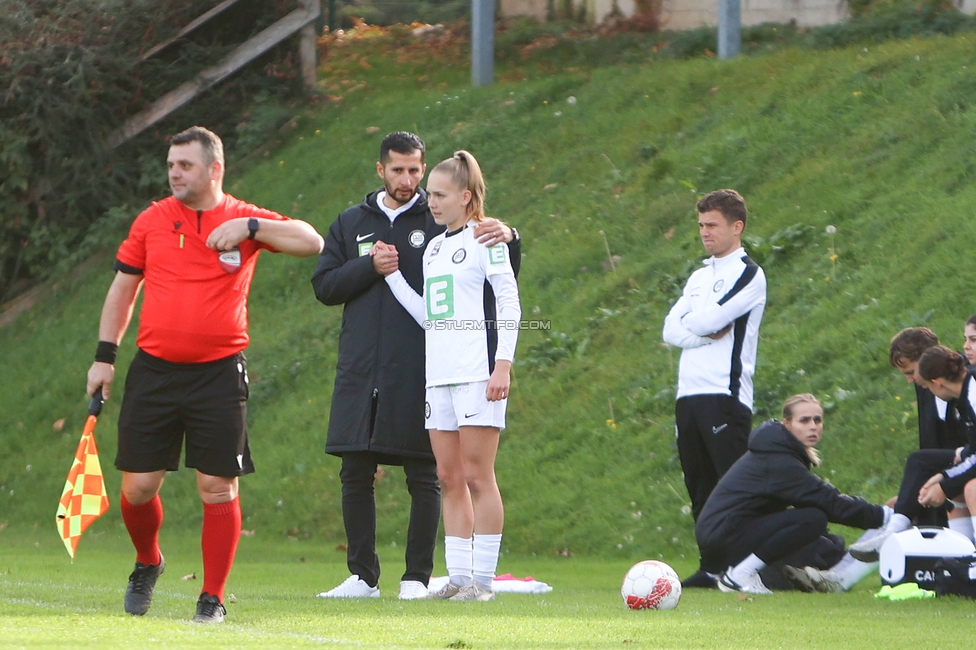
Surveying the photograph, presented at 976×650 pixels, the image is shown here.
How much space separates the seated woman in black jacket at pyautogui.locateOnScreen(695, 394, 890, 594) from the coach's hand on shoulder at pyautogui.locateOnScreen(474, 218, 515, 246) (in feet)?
6.62

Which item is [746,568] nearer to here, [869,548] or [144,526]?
[869,548]

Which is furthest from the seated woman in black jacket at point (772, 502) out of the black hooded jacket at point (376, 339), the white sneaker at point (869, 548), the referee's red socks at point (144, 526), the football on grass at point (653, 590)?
the referee's red socks at point (144, 526)

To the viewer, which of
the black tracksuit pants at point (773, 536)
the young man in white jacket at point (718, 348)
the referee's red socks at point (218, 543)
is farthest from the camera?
the young man in white jacket at point (718, 348)

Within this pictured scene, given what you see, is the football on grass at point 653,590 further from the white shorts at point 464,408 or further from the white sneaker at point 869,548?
the white sneaker at point 869,548

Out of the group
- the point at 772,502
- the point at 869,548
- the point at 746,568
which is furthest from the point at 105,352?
the point at 869,548

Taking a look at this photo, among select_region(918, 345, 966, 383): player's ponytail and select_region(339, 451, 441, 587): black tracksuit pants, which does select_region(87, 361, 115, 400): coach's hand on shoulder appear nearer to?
select_region(339, 451, 441, 587): black tracksuit pants

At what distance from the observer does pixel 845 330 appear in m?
11.1

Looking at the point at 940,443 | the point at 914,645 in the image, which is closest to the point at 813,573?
the point at 940,443

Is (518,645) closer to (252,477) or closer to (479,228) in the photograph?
A: (479,228)

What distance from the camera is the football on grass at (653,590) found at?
22.4 feet

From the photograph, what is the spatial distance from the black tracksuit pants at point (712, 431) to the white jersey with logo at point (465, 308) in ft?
5.12

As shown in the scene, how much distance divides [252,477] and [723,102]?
6.66m

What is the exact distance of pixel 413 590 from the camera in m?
7.30

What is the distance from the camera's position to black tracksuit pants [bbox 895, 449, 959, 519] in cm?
767
